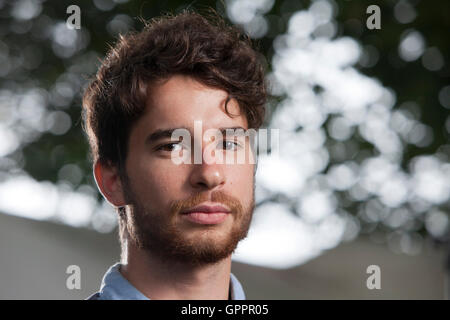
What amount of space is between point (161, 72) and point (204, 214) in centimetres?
65

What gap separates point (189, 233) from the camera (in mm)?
1955

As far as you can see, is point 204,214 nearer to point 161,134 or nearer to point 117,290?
point 161,134

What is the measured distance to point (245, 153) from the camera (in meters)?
2.17

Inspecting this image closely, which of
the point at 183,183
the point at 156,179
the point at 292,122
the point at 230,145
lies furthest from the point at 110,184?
the point at 292,122

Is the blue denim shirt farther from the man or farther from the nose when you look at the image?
the nose

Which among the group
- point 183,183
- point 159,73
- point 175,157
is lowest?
point 183,183

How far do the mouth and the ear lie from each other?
1.34ft

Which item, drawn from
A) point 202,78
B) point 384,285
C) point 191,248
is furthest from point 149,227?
point 384,285

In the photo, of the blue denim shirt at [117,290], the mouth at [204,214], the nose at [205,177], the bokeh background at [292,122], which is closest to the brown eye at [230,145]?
the nose at [205,177]

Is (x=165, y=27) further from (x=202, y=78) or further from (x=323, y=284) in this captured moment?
(x=323, y=284)

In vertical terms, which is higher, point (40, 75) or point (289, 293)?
point (40, 75)

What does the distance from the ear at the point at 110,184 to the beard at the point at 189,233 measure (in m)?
0.18

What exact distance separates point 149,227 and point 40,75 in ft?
14.9

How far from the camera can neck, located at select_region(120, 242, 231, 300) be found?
6.72 feet
